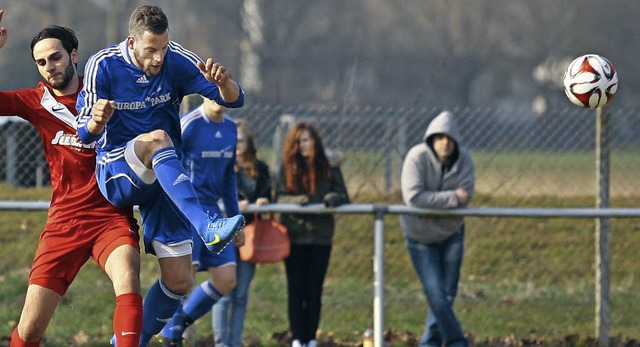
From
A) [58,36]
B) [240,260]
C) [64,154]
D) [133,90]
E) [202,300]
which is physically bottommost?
[202,300]

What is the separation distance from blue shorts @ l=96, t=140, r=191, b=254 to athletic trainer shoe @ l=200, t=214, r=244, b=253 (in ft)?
1.79

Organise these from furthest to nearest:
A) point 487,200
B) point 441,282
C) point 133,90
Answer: point 487,200 → point 441,282 → point 133,90

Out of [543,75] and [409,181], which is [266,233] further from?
[543,75]

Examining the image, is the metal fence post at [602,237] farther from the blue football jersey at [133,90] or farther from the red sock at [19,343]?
the red sock at [19,343]

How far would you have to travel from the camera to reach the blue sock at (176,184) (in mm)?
6555

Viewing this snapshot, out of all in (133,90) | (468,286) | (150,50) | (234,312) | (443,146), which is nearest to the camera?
(150,50)

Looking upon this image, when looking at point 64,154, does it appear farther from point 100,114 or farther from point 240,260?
point 240,260

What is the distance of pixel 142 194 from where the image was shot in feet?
22.6

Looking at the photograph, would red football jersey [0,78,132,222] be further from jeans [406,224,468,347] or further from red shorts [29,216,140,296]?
jeans [406,224,468,347]

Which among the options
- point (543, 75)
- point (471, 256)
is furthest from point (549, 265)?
point (543, 75)

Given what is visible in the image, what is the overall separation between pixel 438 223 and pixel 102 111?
382cm

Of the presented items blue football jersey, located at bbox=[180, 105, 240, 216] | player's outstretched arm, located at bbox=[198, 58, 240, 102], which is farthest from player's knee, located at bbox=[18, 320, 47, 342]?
blue football jersey, located at bbox=[180, 105, 240, 216]

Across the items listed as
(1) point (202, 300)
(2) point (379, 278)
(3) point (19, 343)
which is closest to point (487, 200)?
(2) point (379, 278)

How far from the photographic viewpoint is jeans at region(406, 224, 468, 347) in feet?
30.8
